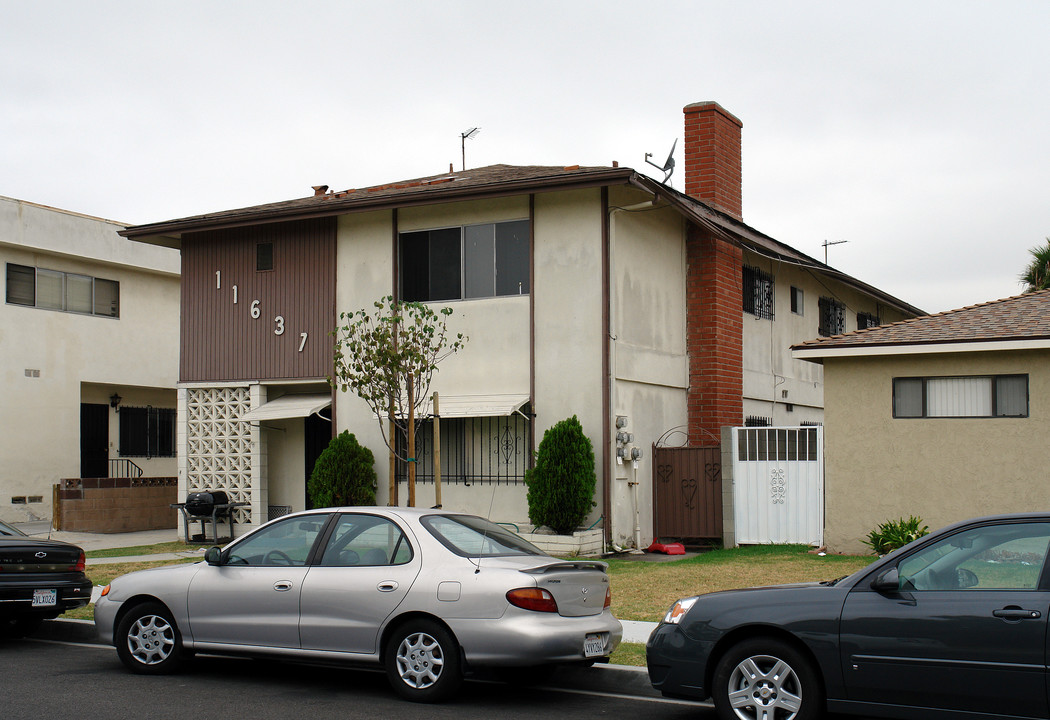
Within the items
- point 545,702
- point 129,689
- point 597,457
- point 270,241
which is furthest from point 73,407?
point 545,702

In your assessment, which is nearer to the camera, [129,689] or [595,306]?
[129,689]

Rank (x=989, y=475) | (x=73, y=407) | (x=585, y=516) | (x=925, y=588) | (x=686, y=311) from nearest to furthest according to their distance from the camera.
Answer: (x=925, y=588) < (x=989, y=475) < (x=585, y=516) < (x=686, y=311) < (x=73, y=407)

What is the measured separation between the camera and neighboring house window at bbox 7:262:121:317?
24609 millimetres

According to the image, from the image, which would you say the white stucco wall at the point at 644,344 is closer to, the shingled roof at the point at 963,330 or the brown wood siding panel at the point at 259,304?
the shingled roof at the point at 963,330

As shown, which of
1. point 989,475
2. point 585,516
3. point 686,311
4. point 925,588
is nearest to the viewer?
point 925,588

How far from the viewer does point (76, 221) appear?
25.5 metres

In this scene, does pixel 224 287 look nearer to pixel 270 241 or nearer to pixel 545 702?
pixel 270 241

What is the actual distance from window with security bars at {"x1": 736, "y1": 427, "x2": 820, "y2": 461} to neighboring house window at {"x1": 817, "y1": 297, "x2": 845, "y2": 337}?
7800mm

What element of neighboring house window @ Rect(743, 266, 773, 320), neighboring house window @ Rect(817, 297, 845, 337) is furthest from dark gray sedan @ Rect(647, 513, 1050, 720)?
neighboring house window @ Rect(817, 297, 845, 337)

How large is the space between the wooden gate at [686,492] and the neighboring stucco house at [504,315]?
289 millimetres

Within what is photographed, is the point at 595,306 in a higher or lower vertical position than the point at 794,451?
higher

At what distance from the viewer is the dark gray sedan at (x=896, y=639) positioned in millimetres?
6047

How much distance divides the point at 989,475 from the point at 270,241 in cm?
1226

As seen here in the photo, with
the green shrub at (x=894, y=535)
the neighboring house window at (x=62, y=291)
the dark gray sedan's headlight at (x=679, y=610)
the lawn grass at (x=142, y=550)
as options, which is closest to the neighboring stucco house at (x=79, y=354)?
the neighboring house window at (x=62, y=291)
